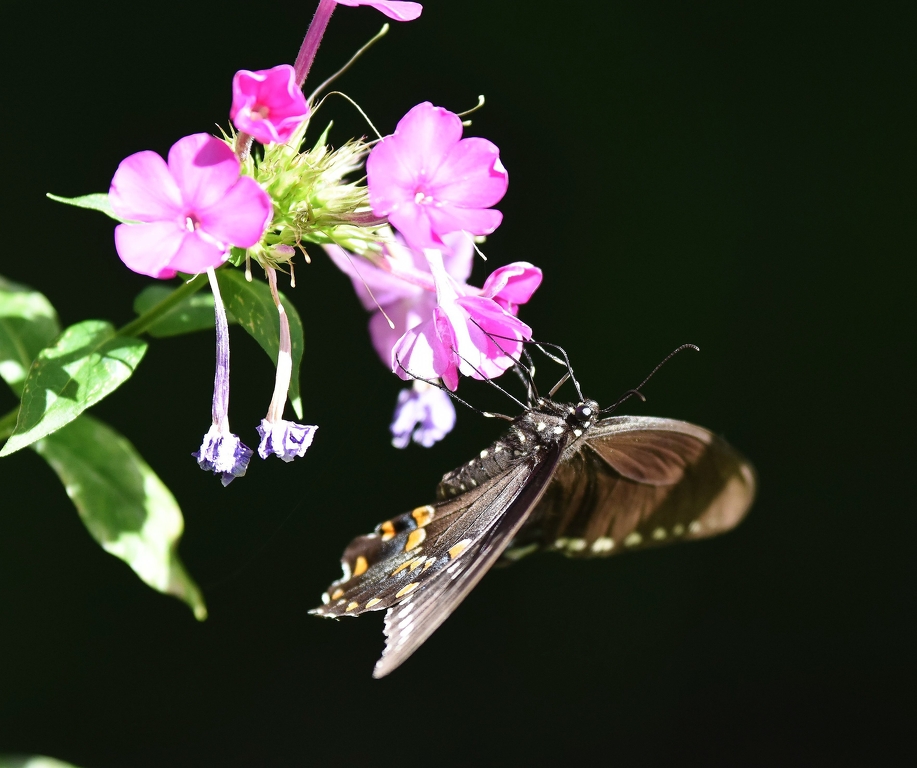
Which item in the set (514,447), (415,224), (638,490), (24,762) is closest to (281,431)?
(415,224)

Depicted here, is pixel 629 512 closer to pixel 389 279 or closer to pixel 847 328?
pixel 389 279

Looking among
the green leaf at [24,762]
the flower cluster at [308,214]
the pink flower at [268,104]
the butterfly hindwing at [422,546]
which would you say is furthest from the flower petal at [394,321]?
the green leaf at [24,762]

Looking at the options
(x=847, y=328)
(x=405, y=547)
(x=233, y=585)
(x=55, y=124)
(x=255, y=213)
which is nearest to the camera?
(x=255, y=213)

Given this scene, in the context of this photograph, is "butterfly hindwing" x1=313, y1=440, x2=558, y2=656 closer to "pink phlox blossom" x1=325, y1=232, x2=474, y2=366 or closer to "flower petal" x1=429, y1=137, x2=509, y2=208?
"pink phlox blossom" x1=325, y1=232, x2=474, y2=366

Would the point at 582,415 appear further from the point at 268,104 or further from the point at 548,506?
the point at 268,104

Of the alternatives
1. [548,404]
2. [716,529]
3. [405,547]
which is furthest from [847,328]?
[405,547]

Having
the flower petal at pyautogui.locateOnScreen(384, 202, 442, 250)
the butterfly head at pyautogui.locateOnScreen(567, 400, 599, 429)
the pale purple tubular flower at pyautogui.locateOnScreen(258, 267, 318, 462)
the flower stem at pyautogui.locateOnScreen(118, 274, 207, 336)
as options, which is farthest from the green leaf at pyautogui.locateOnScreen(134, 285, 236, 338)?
the butterfly head at pyautogui.locateOnScreen(567, 400, 599, 429)

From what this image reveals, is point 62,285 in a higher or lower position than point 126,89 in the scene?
lower

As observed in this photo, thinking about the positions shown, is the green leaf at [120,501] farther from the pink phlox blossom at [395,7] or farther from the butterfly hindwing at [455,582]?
the pink phlox blossom at [395,7]
